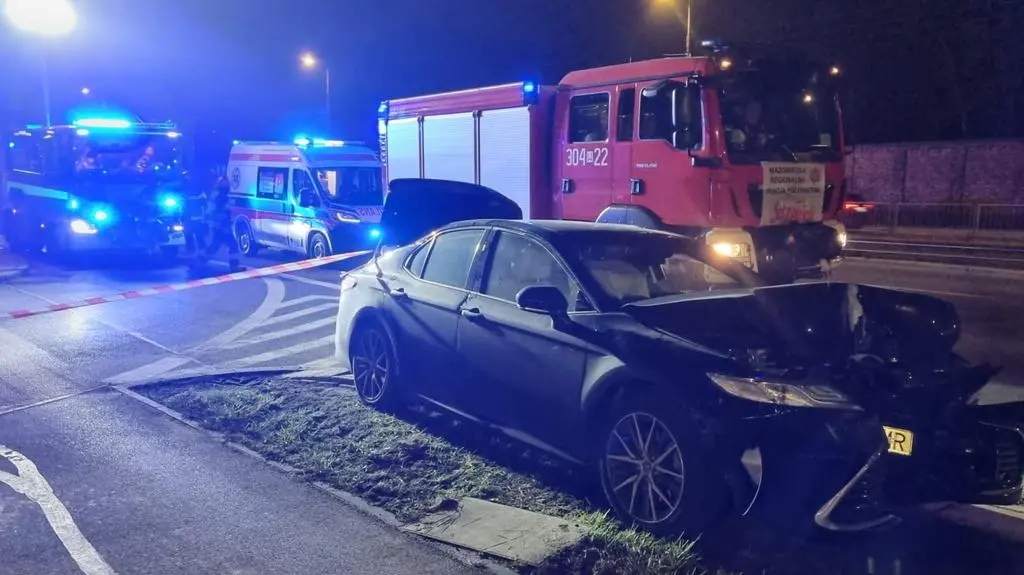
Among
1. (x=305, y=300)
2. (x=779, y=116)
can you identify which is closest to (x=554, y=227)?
(x=779, y=116)

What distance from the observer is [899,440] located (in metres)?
3.93

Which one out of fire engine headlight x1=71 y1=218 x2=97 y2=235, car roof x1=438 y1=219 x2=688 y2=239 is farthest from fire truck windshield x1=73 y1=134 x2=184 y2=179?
car roof x1=438 y1=219 x2=688 y2=239

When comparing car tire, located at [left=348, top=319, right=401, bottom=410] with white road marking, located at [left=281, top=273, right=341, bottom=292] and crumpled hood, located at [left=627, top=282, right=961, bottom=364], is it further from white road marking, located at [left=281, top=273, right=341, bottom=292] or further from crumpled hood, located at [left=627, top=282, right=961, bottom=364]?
white road marking, located at [left=281, top=273, right=341, bottom=292]

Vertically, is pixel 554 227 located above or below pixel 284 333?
above

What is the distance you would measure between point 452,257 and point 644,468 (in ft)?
7.84

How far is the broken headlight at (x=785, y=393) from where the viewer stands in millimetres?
3967

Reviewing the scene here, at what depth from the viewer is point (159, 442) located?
6.14 metres

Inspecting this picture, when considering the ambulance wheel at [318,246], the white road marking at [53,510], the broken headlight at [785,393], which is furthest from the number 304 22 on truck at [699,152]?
the white road marking at [53,510]

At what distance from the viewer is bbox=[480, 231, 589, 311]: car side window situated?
17.4ft

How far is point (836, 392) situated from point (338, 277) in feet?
39.1

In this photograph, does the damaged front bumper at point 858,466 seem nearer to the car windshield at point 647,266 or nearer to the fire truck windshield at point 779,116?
the car windshield at point 647,266

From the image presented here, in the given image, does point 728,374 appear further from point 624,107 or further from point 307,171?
point 307,171

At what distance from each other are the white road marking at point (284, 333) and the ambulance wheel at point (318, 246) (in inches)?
171

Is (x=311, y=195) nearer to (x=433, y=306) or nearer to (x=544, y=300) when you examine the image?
(x=433, y=306)
